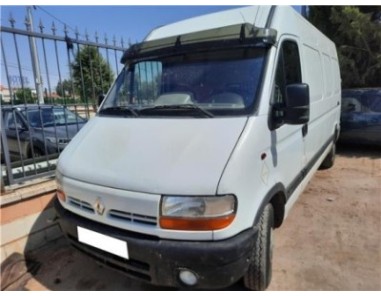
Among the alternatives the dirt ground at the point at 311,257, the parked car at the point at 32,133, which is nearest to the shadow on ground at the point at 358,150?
the dirt ground at the point at 311,257

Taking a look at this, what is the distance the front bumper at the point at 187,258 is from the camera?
6.51 feet

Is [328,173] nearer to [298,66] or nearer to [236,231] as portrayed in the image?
[298,66]

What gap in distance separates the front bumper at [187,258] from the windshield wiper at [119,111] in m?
1.04

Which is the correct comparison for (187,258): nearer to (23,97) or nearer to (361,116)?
(23,97)

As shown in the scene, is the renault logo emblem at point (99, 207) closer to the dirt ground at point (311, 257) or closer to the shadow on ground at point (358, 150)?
the dirt ground at point (311, 257)

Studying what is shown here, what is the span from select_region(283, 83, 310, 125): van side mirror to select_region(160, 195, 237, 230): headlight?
90cm

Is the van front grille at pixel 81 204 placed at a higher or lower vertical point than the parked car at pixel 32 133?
lower

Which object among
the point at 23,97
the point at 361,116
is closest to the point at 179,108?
the point at 23,97

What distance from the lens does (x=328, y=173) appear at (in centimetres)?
602

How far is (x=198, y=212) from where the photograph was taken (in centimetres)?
198

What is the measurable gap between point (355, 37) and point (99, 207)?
352 inches

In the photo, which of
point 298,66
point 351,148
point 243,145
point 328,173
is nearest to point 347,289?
point 243,145

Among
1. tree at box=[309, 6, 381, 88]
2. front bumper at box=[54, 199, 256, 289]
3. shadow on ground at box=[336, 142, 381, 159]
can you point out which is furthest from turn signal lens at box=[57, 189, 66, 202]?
tree at box=[309, 6, 381, 88]

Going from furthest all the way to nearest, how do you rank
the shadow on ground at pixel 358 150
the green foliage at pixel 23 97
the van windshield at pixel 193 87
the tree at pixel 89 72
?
the shadow on ground at pixel 358 150, the tree at pixel 89 72, the green foliage at pixel 23 97, the van windshield at pixel 193 87
